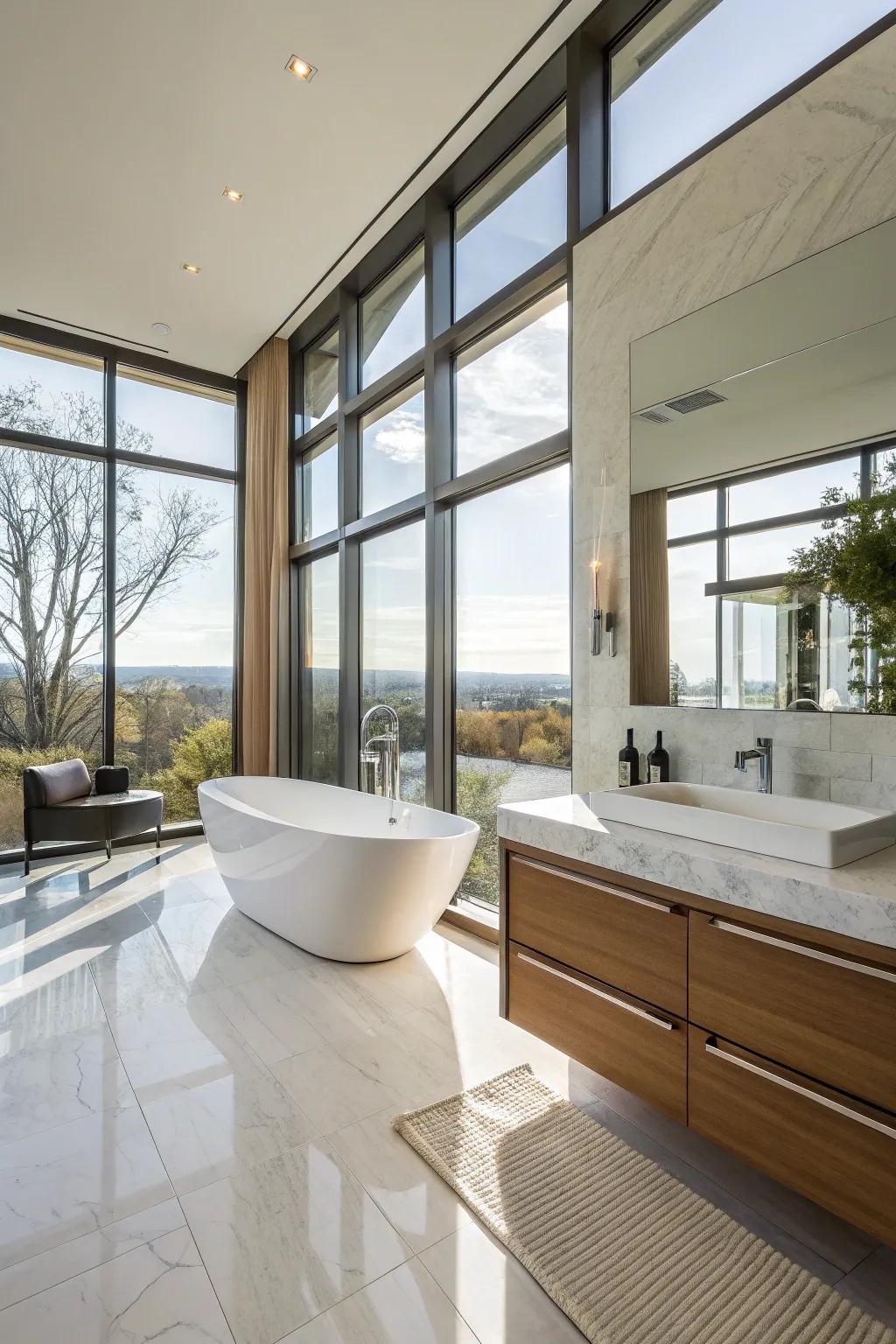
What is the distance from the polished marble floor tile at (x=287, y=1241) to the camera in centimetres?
136

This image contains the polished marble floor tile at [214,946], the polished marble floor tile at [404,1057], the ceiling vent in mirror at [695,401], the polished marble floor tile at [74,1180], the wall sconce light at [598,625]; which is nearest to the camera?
the polished marble floor tile at [74,1180]

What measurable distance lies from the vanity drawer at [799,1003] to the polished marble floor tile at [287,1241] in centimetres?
83

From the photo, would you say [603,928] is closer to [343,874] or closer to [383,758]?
[343,874]

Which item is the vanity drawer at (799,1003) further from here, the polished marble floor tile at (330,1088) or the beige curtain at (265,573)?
the beige curtain at (265,573)

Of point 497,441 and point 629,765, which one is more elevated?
point 497,441

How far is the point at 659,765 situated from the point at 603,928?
2.26 ft

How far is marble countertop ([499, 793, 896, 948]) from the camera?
1233 mm

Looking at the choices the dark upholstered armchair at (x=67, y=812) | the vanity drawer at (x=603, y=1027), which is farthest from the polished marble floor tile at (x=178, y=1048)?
the dark upholstered armchair at (x=67, y=812)

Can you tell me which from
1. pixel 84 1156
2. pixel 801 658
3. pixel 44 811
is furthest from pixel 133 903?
pixel 801 658

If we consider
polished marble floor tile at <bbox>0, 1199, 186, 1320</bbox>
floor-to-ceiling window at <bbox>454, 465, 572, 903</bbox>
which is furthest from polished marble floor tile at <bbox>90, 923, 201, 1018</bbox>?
floor-to-ceiling window at <bbox>454, 465, 572, 903</bbox>

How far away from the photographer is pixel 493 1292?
4.55 ft

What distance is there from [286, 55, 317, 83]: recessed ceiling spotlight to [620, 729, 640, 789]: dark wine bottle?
2.77 meters

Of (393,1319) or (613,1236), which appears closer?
(393,1319)

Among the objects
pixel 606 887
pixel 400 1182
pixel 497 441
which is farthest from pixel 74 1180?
pixel 497 441
